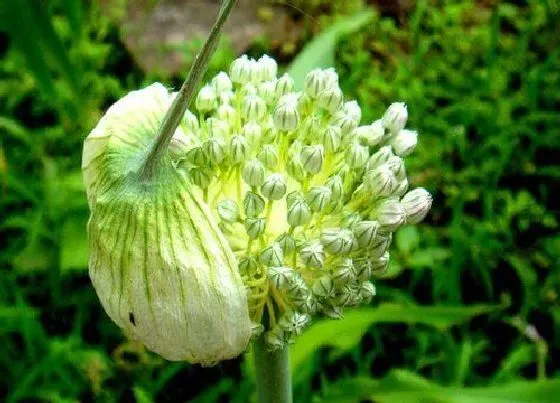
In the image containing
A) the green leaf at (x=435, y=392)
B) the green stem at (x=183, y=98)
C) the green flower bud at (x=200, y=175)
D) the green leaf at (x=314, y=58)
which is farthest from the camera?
the green leaf at (x=314, y=58)

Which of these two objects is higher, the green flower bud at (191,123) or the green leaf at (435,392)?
the green flower bud at (191,123)

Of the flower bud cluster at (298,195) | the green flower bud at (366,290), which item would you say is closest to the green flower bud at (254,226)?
the flower bud cluster at (298,195)

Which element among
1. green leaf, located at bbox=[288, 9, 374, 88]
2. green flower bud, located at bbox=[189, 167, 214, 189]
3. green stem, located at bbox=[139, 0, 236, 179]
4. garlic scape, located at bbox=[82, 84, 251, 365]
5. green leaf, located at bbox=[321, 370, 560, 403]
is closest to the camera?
green stem, located at bbox=[139, 0, 236, 179]

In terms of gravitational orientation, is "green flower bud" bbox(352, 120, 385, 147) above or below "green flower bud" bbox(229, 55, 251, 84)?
below

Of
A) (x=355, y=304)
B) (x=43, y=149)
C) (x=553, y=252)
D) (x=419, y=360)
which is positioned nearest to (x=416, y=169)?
(x=553, y=252)

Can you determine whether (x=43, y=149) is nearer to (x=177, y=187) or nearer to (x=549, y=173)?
(x=549, y=173)

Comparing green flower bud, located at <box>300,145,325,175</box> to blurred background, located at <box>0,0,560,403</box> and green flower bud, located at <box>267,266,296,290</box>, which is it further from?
blurred background, located at <box>0,0,560,403</box>

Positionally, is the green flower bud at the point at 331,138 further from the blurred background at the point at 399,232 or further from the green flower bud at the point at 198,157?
the blurred background at the point at 399,232

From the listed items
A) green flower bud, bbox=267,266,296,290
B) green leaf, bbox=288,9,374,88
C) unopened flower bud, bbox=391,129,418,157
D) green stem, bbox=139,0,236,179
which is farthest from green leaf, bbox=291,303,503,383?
green stem, bbox=139,0,236,179
